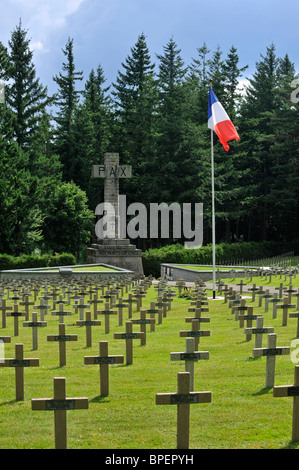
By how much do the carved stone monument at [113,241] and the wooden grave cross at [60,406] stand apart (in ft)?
96.6

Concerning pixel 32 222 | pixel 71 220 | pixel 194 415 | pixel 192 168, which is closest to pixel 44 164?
pixel 71 220

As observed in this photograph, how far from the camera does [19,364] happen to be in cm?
707

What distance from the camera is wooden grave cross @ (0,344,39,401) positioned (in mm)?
7020

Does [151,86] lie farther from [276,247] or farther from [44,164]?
[276,247]

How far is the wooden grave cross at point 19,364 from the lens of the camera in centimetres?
702

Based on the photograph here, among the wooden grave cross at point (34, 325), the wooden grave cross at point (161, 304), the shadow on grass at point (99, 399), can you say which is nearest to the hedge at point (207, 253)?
the wooden grave cross at point (161, 304)

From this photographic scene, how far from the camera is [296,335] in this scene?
11141 millimetres

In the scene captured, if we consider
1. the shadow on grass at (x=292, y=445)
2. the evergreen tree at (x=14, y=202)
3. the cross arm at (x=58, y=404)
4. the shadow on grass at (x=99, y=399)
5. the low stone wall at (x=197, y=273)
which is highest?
the evergreen tree at (x=14, y=202)

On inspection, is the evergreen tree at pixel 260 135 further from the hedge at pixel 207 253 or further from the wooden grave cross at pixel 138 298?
the wooden grave cross at pixel 138 298

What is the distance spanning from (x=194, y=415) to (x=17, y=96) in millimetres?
43088

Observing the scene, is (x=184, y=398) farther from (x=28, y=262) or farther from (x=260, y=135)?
(x=260, y=135)

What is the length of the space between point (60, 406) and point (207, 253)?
35.9 m

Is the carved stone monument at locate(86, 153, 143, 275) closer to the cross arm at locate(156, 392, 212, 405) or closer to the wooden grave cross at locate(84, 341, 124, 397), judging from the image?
the wooden grave cross at locate(84, 341, 124, 397)

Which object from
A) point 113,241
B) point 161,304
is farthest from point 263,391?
point 113,241
